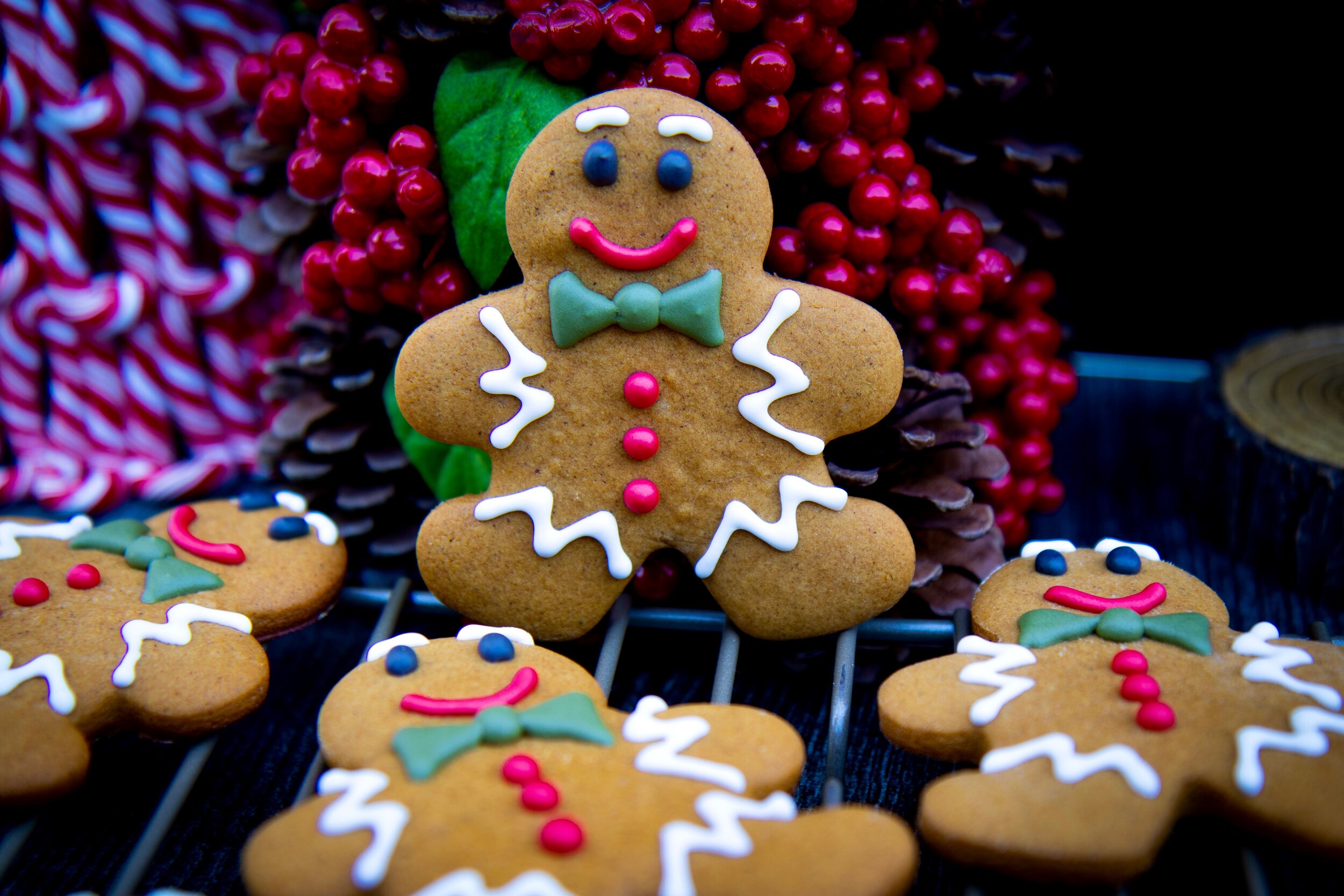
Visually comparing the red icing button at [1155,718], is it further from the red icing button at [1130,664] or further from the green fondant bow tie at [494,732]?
the green fondant bow tie at [494,732]

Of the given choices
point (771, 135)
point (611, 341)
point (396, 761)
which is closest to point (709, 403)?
point (611, 341)

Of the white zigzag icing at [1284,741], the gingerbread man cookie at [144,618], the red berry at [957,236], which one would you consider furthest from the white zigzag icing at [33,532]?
the white zigzag icing at [1284,741]

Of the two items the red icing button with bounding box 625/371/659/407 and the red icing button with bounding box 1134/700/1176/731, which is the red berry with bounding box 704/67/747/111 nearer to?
the red icing button with bounding box 625/371/659/407

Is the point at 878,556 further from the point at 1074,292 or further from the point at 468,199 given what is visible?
the point at 1074,292

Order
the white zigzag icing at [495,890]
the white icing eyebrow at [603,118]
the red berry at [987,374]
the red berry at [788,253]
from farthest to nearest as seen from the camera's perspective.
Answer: the red berry at [987,374], the red berry at [788,253], the white icing eyebrow at [603,118], the white zigzag icing at [495,890]

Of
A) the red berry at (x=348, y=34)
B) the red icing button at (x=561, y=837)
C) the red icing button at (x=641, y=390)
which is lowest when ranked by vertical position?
the red icing button at (x=561, y=837)

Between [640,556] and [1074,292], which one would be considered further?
[1074,292]
